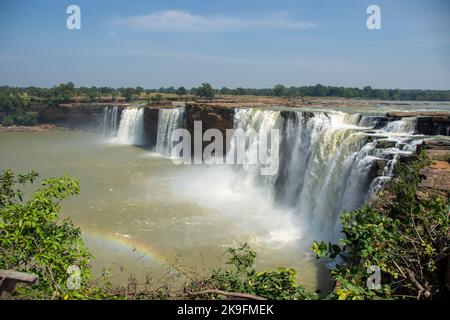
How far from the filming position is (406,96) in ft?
139

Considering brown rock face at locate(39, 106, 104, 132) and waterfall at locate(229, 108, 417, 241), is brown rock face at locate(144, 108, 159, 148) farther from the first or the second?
waterfall at locate(229, 108, 417, 241)

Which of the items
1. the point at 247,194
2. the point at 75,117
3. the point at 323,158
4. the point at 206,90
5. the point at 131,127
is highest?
the point at 206,90

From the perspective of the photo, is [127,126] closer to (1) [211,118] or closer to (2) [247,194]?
(1) [211,118]

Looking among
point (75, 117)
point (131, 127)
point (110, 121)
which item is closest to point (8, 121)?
point (75, 117)

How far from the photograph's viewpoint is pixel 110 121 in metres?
34.6

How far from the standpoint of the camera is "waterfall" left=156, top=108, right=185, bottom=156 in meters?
25.2

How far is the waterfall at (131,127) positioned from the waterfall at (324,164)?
1355 cm

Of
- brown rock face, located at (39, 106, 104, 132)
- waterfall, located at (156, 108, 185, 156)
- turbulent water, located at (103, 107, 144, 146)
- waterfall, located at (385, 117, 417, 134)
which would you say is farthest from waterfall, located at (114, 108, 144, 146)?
waterfall, located at (385, 117, 417, 134)

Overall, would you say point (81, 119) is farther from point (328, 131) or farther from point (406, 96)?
point (406, 96)

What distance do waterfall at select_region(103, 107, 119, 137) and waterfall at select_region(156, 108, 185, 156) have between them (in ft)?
27.2

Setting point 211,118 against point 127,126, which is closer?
point 211,118

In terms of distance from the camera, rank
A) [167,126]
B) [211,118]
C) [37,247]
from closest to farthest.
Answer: [37,247] < [211,118] < [167,126]

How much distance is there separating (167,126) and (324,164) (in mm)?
15727
